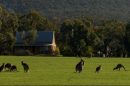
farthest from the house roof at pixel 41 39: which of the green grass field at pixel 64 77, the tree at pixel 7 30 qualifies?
the green grass field at pixel 64 77

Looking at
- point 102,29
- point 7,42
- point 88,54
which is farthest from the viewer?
point 102,29

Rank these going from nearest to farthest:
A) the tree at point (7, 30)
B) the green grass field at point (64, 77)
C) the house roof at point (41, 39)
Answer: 1. the green grass field at point (64, 77)
2. the tree at point (7, 30)
3. the house roof at point (41, 39)

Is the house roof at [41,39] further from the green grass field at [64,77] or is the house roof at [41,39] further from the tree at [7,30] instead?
the green grass field at [64,77]

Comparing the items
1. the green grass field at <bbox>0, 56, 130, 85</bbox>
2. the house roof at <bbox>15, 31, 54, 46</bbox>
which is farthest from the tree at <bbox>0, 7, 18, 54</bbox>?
the green grass field at <bbox>0, 56, 130, 85</bbox>

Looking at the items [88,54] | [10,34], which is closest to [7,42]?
[10,34]

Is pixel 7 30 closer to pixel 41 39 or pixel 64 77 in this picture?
pixel 41 39

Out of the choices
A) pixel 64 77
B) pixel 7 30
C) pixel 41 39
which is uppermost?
pixel 64 77

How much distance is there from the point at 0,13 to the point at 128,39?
31.2 metres

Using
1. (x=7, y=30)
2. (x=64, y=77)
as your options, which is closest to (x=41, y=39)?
(x=7, y=30)

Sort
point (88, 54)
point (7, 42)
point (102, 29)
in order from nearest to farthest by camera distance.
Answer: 1. point (88, 54)
2. point (7, 42)
3. point (102, 29)

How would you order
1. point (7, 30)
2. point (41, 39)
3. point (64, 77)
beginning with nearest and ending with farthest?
point (64, 77)
point (7, 30)
point (41, 39)

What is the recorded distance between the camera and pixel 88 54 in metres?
112

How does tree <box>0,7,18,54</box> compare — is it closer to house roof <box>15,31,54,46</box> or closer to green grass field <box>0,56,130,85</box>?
house roof <box>15,31,54,46</box>

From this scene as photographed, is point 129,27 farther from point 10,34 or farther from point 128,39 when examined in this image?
point 10,34
